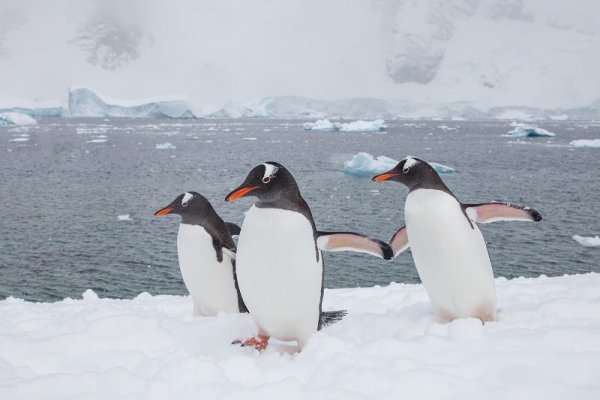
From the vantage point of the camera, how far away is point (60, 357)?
3.55 meters

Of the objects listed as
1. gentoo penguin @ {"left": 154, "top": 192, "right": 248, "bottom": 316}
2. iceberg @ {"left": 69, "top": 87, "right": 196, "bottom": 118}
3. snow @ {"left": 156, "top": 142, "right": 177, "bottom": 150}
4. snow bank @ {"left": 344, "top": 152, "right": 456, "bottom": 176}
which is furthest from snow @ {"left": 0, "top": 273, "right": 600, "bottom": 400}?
iceberg @ {"left": 69, "top": 87, "right": 196, "bottom": 118}

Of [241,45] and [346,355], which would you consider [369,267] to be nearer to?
[346,355]

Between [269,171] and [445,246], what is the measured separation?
4.96ft

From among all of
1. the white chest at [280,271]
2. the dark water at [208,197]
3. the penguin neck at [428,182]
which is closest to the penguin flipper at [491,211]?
the penguin neck at [428,182]

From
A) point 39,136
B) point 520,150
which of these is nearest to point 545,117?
point 520,150

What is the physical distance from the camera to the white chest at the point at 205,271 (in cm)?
532

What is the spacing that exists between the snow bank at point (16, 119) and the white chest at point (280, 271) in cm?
8435

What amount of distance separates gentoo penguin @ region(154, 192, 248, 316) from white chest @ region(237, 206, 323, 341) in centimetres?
153

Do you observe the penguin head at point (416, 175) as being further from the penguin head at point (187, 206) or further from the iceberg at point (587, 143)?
the iceberg at point (587, 143)

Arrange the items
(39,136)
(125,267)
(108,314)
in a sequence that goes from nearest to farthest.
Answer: (108,314)
(125,267)
(39,136)

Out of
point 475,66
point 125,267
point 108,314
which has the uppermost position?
point 475,66

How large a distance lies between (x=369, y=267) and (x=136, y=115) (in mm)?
86984

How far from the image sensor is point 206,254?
5344 mm

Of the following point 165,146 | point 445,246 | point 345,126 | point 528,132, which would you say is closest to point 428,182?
point 445,246
